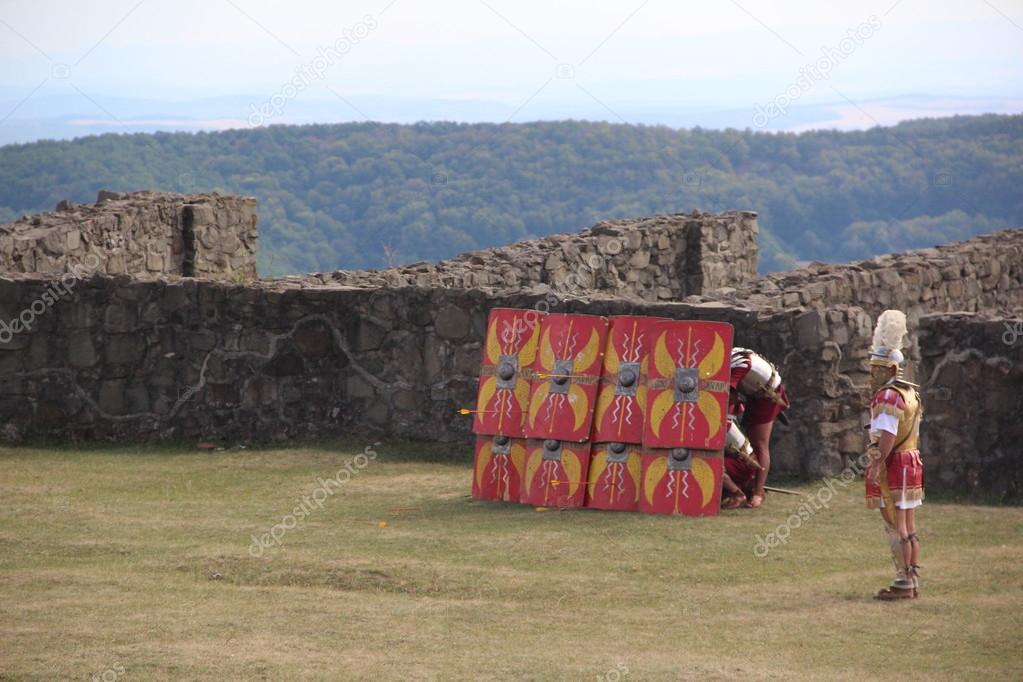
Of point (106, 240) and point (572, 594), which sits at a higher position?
point (106, 240)

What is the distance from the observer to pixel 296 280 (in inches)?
544

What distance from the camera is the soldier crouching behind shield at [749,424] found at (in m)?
9.65

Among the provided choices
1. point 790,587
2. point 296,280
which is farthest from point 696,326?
point 296,280

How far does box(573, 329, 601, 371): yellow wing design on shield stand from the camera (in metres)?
9.83

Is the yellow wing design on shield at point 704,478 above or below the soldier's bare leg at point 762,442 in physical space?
below

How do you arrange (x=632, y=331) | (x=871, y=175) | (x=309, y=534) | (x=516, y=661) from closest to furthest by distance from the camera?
(x=516, y=661)
(x=309, y=534)
(x=632, y=331)
(x=871, y=175)

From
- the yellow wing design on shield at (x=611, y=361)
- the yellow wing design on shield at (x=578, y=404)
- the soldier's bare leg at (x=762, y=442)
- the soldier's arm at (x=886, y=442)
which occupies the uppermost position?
the yellow wing design on shield at (x=611, y=361)

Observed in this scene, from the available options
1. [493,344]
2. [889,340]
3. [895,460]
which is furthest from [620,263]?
[895,460]

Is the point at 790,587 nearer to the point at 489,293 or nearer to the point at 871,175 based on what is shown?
the point at 489,293

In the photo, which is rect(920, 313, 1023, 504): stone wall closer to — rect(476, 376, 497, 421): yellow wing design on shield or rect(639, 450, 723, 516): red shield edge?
rect(639, 450, 723, 516): red shield edge

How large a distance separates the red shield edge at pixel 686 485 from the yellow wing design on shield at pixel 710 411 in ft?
0.46

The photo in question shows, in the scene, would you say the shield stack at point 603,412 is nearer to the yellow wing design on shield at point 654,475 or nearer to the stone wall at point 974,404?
the yellow wing design on shield at point 654,475

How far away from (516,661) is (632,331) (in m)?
→ 3.60

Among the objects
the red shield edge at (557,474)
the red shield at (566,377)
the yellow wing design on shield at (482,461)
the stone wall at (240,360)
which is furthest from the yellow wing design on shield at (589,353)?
the stone wall at (240,360)
